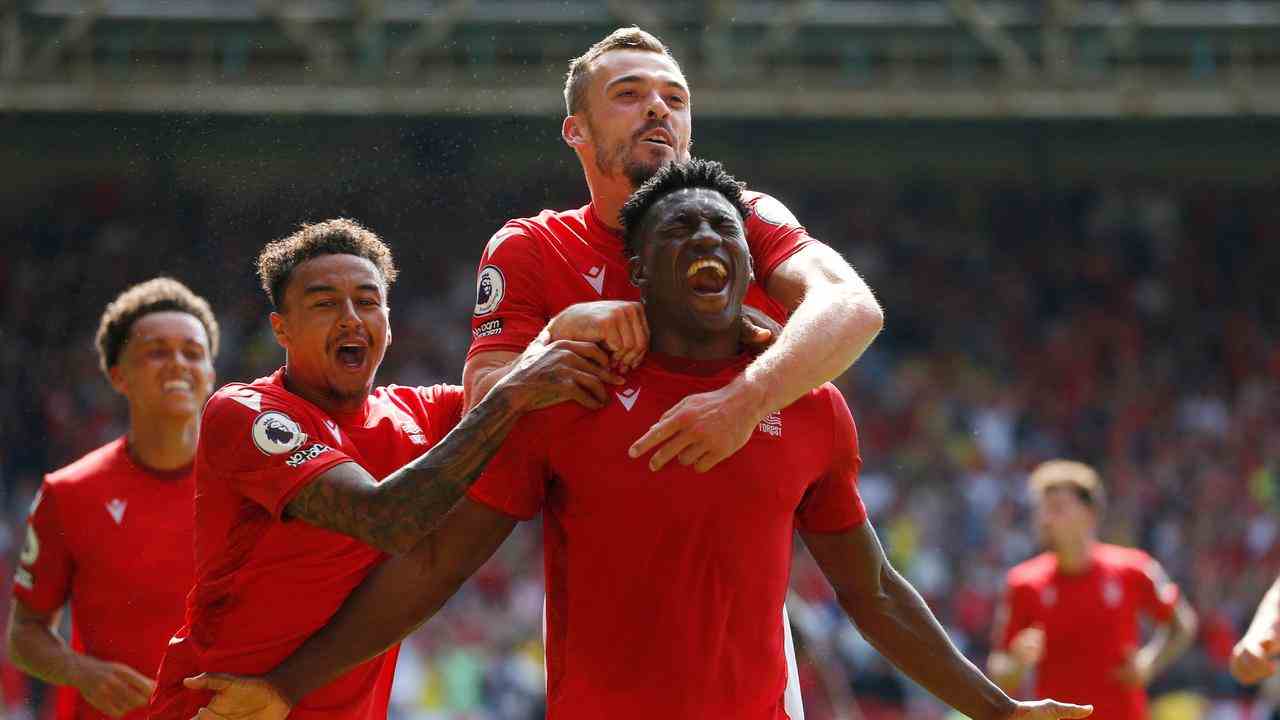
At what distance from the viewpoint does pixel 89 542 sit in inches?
217

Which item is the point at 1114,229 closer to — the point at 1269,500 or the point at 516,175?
the point at 1269,500

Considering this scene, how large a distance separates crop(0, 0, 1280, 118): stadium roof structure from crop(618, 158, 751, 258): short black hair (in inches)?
443

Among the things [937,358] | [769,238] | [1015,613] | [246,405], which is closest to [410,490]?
[246,405]

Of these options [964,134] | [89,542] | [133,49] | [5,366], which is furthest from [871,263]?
[89,542]

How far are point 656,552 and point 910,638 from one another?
0.95m

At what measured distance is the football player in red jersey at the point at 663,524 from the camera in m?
3.46

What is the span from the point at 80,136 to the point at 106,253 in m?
1.52

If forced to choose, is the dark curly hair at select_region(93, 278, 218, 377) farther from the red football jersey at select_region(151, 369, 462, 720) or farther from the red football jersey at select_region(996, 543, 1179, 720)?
the red football jersey at select_region(996, 543, 1179, 720)

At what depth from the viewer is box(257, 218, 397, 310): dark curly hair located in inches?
181

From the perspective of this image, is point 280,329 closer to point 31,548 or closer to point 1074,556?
point 31,548

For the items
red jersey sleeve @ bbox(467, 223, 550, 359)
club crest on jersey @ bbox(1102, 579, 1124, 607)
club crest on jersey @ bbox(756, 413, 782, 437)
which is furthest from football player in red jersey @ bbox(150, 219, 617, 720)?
club crest on jersey @ bbox(1102, 579, 1124, 607)

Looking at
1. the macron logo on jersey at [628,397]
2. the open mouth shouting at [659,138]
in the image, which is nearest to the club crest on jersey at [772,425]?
the macron logo on jersey at [628,397]

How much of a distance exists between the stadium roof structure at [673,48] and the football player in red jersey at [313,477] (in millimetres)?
10661

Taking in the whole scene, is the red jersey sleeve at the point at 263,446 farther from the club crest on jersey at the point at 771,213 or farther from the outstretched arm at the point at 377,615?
the club crest on jersey at the point at 771,213
